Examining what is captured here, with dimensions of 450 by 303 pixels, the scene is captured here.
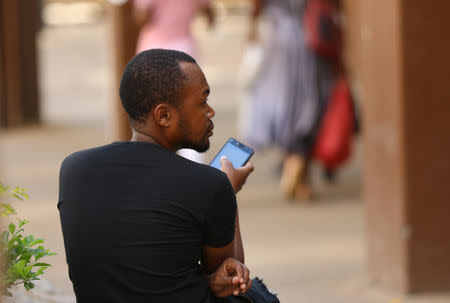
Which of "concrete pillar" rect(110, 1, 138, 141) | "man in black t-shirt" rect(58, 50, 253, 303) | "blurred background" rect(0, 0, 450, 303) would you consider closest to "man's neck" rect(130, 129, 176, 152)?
"man in black t-shirt" rect(58, 50, 253, 303)

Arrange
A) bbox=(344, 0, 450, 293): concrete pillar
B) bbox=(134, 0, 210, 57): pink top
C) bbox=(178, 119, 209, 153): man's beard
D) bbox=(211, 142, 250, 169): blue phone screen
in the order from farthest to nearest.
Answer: bbox=(134, 0, 210, 57): pink top → bbox=(344, 0, 450, 293): concrete pillar → bbox=(211, 142, 250, 169): blue phone screen → bbox=(178, 119, 209, 153): man's beard

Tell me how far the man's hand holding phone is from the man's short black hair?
0.32 metres

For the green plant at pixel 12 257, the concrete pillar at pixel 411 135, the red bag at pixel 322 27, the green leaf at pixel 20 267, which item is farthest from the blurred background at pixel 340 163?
the green leaf at pixel 20 267

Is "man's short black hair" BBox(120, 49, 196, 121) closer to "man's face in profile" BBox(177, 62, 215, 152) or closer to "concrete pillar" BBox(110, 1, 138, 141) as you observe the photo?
"man's face in profile" BBox(177, 62, 215, 152)

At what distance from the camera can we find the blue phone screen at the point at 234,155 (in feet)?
9.58

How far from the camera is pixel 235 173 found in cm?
283

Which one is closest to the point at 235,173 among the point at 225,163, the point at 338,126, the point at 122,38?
the point at 225,163

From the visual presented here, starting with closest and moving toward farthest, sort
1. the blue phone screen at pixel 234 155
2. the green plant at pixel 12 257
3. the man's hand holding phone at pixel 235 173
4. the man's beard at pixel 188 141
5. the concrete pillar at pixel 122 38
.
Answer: the green plant at pixel 12 257
the man's beard at pixel 188 141
the man's hand holding phone at pixel 235 173
the blue phone screen at pixel 234 155
the concrete pillar at pixel 122 38

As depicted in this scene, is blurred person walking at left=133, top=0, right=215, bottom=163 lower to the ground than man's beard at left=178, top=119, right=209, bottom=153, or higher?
lower

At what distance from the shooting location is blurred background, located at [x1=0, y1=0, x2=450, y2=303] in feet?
16.9

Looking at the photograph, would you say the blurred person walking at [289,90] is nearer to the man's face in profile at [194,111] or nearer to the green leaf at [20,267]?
the man's face in profile at [194,111]

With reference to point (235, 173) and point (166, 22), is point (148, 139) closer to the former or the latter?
point (235, 173)

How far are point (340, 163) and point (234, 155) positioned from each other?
496cm

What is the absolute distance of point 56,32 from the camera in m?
23.8
